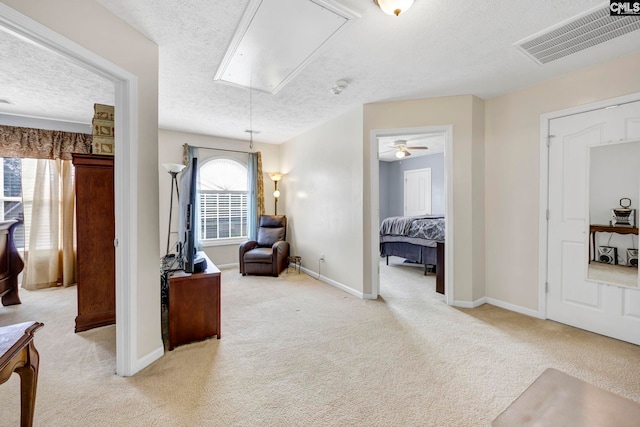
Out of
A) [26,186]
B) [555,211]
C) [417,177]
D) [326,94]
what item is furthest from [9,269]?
[417,177]

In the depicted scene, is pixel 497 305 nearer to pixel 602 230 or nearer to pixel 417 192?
pixel 602 230

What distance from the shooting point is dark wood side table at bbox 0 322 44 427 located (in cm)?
115

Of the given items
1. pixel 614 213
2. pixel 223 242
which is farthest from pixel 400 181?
pixel 614 213

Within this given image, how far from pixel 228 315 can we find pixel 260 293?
78 centimetres

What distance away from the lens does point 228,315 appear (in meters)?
3.07

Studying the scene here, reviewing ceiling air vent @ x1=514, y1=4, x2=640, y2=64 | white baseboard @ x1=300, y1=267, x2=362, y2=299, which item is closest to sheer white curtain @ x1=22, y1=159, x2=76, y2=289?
white baseboard @ x1=300, y1=267, x2=362, y2=299

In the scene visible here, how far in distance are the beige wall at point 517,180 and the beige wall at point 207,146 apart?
12.7ft

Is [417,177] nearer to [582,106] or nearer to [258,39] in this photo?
[582,106]

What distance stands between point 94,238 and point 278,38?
2.60 meters

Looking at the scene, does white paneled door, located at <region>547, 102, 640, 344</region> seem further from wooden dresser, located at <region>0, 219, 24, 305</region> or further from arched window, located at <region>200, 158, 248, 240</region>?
wooden dresser, located at <region>0, 219, 24, 305</region>

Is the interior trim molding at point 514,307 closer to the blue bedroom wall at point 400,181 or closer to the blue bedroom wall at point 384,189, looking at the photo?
the blue bedroom wall at point 400,181

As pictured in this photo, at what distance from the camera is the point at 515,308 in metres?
3.14

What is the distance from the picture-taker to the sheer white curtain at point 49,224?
394 cm

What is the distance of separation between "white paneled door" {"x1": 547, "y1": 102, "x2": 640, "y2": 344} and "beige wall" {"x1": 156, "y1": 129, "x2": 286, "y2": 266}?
14.6 ft
